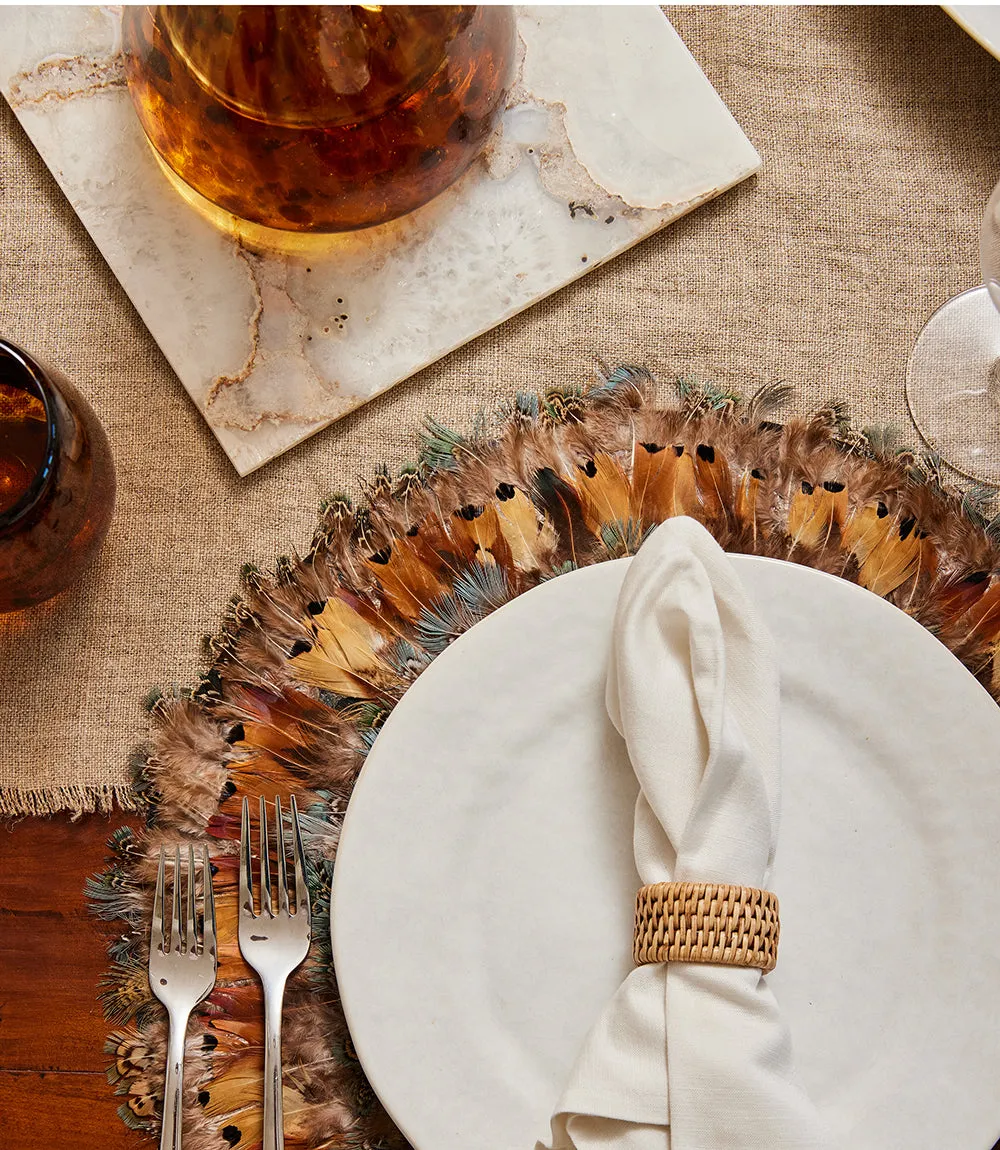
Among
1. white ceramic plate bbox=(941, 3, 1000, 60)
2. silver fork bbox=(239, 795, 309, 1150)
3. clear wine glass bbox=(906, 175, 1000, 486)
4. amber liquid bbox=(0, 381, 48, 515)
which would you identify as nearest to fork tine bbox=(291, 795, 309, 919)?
silver fork bbox=(239, 795, 309, 1150)

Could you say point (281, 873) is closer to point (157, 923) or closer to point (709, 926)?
point (157, 923)

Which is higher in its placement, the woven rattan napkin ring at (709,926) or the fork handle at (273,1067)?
the woven rattan napkin ring at (709,926)

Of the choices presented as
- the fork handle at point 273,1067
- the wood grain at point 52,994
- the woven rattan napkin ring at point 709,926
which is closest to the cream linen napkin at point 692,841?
the woven rattan napkin ring at point 709,926

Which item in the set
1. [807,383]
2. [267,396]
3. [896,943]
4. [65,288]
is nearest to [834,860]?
[896,943]

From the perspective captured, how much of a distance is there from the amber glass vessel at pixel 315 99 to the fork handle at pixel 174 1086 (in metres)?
0.40

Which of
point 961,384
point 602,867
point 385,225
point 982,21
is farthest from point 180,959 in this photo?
point 982,21

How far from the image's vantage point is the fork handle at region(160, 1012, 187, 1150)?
498 mm

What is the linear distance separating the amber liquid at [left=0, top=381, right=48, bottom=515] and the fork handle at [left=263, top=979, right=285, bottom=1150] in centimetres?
27

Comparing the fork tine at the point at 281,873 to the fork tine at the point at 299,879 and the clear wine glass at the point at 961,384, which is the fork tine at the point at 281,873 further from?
the clear wine glass at the point at 961,384

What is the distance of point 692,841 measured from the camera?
0.45 metres

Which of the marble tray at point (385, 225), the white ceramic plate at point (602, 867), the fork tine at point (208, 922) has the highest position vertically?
the marble tray at point (385, 225)

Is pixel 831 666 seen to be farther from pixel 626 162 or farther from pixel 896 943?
pixel 626 162

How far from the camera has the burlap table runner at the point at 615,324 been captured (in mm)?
569

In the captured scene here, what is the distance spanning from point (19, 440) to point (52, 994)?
0.28 meters
